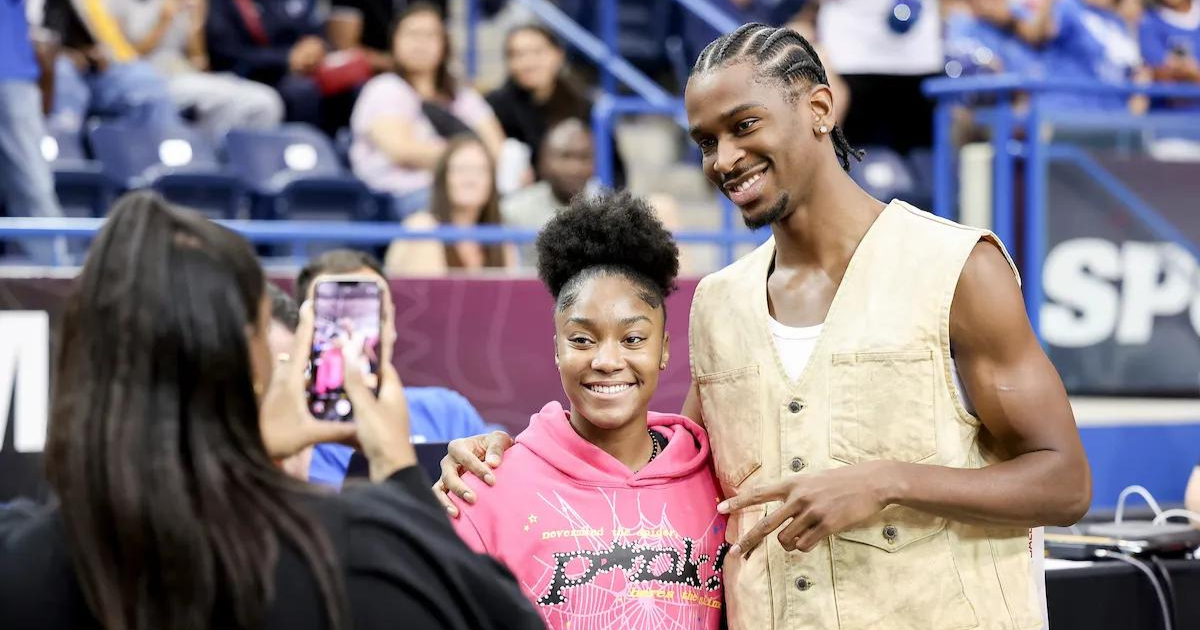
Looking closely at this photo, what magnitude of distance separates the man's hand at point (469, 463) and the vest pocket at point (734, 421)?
391 millimetres

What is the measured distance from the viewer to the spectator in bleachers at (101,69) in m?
7.21

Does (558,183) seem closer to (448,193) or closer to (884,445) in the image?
(448,193)

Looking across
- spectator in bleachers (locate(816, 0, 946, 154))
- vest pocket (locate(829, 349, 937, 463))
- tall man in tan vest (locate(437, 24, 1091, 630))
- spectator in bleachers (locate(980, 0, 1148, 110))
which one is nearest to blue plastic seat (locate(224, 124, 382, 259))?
spectator in bleachers (locate(816, 0, 946, 154))

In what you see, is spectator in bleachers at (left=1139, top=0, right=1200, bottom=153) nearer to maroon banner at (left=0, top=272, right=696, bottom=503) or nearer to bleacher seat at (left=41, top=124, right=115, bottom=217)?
maroon banner at (left=0, top=272, right=696, bottom=503)

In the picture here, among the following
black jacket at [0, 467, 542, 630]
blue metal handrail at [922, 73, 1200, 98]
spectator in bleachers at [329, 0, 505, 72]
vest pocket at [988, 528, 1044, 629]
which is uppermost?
spectator in bleachers at [329, 0, 505, 72]

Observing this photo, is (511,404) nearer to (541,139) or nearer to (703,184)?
(541,139)

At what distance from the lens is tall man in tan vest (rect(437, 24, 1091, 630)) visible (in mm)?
2264

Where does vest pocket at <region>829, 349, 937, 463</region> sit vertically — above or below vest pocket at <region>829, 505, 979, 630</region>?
above

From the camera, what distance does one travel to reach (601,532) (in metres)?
2.50

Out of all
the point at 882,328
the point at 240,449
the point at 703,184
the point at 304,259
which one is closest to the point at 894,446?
the point at 882,328

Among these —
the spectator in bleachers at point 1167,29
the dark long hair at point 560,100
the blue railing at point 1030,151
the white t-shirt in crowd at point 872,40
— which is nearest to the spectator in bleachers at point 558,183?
the dark long hair at point 560,100

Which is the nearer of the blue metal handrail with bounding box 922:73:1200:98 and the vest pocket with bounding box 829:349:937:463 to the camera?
the vest pocket with bounding box 829:349:937:463

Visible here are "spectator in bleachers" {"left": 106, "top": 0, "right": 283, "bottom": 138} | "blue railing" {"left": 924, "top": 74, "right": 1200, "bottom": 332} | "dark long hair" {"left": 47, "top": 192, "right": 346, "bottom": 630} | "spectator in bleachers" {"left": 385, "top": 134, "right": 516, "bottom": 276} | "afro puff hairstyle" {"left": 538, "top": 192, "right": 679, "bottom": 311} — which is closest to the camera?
"dark long hair" {"left": 47, "top": 192, "right": 346, "bottom": 630}

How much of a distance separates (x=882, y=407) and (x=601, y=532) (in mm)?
533
